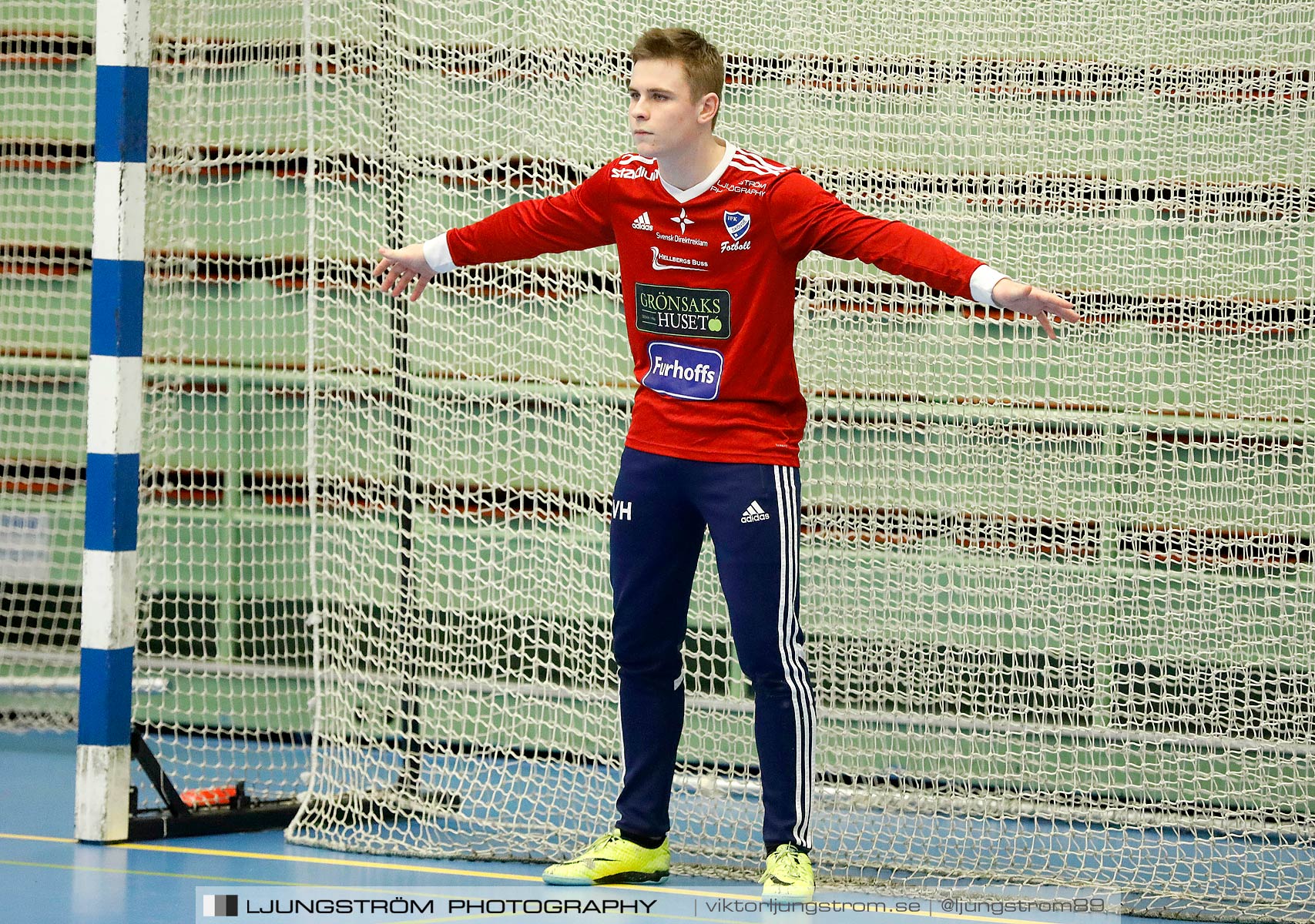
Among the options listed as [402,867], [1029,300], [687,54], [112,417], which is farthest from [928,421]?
[112,417]

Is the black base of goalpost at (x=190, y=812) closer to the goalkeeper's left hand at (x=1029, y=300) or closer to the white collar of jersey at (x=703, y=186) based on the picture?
the white collar of jersey at (x=703, y=186)

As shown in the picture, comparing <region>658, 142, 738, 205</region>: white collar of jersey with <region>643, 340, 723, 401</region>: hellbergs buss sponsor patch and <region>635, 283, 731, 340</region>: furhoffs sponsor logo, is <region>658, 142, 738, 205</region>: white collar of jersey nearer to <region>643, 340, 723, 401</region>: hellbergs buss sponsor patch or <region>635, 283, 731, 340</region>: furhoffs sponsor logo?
<region>635, 283, 731, 340</region>: furhoffs sponsor logo

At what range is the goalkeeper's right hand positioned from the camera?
3590mm

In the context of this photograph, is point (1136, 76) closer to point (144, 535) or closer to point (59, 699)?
point (144, 535)

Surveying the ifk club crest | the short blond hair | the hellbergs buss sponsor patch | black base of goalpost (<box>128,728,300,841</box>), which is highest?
the short blond hair

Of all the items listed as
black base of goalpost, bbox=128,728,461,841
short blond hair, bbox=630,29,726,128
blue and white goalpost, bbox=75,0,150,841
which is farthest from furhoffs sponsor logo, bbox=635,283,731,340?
black base of goalpost, bbox=128,728,461,841

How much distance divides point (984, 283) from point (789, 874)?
4.45ft

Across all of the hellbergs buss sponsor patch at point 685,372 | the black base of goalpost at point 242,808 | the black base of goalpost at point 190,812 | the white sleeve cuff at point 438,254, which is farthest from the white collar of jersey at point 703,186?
the black base of goalpost at point 190,812

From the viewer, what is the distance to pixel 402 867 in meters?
3.76

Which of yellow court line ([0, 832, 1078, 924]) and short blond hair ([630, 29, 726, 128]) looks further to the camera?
yellow court line ([0, 832, 1078, 924])

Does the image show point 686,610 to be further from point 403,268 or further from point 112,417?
point 112,417

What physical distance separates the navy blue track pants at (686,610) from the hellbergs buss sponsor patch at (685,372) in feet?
0.51

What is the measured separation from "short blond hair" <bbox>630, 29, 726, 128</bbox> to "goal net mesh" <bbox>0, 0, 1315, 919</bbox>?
2.65 feet

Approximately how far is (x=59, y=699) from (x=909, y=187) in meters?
3.38
